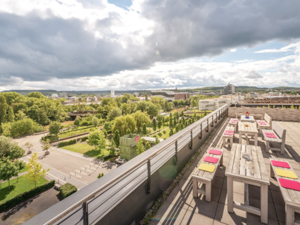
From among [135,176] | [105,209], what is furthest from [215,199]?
[105,209]

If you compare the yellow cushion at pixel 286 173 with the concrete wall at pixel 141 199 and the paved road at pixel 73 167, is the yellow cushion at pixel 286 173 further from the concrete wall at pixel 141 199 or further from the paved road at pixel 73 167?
the paved road at pixel 73 167

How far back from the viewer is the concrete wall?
1625mm

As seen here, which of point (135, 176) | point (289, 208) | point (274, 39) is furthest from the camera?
point (274, 39)

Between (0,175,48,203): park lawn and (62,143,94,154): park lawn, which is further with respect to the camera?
(62,143,94,154): park lawn

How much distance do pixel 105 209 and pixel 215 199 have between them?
204 centimetres

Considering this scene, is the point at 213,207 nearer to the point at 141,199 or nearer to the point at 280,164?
the point at 141,199

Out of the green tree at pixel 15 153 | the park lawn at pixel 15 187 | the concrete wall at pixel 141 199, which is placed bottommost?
the park lawn at pixel 15 187

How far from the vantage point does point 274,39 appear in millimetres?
10328

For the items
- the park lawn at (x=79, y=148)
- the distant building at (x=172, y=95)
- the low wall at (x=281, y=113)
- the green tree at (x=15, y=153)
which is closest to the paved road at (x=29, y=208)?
the park lawn at (x=79, y=148)

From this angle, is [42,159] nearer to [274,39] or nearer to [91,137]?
[91,137]

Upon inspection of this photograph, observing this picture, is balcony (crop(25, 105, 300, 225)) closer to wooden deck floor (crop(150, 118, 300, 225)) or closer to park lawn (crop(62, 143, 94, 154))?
wooden deck floor (crop(150, 118, 300, 225))

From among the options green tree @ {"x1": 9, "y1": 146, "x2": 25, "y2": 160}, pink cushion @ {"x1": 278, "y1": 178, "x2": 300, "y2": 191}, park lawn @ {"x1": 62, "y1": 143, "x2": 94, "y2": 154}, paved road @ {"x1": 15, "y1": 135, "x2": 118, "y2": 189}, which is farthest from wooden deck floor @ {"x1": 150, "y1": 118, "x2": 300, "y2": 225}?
green tree @ {"x1": 9, "y1": 146, "x2": 25, "y2": 160}

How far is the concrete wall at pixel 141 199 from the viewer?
1625 mm

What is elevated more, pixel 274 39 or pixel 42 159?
pixel 274 39
